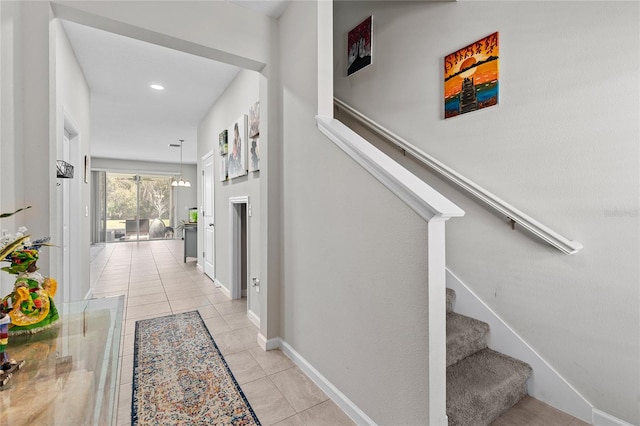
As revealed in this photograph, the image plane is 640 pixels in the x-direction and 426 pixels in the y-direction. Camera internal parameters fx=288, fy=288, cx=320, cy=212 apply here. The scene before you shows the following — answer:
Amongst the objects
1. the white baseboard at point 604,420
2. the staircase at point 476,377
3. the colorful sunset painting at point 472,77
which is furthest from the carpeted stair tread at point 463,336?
the colorful sunset painting at point 472,77

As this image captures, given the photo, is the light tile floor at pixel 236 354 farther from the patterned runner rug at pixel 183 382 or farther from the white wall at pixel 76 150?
the white wall at pixel 76 150

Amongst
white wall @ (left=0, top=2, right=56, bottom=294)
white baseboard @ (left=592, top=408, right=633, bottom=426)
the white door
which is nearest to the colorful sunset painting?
white baseboard @ (left=592, top=408, right=633, bottom=426)

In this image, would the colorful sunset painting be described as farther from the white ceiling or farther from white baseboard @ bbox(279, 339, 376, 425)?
white baseboard @ bbox(279, 339, 376, 425)

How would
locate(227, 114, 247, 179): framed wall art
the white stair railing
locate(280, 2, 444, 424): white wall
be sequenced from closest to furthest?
locate(280, 2, 444, 424): white wall
the white stair railing
locate(227, 114, 247, 179): framed wall art

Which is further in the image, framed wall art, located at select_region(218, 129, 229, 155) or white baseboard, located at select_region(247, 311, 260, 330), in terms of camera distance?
framed wall art, located at select_region(218, 129, 229, 155)

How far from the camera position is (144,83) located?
4.00 metres

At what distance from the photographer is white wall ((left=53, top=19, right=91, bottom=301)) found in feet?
8.75

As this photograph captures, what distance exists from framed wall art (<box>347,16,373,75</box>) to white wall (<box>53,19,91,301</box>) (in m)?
2.86

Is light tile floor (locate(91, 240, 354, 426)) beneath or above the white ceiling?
beneath

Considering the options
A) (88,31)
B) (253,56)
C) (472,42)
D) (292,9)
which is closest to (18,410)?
(253,56)

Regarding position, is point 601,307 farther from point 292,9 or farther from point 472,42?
point 292,9

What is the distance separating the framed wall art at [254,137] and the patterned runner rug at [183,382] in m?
1.80

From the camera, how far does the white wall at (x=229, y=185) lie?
3078mm

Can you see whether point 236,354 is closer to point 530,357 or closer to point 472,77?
point 530,357
